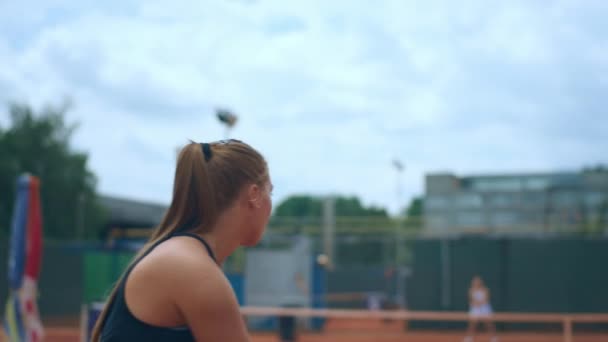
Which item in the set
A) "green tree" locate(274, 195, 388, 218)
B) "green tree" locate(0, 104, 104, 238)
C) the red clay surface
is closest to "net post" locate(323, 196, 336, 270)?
the red clay surface

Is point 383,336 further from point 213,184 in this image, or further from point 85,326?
point 213,184

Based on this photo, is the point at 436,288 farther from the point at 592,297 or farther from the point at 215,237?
the point at 215,237

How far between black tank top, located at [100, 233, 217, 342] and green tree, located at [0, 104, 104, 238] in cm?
3284

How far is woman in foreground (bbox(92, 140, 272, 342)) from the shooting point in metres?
1.67

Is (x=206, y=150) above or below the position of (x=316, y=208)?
below

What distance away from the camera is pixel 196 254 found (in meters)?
1.73

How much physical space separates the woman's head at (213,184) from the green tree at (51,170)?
108ft

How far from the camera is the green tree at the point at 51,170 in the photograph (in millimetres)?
34531

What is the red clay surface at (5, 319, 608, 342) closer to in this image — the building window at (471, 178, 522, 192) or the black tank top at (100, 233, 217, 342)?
the black tank top at (100, 233, 217, 342)

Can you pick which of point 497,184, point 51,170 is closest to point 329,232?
point 51,170

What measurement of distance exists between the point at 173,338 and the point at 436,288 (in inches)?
882

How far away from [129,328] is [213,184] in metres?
0.36

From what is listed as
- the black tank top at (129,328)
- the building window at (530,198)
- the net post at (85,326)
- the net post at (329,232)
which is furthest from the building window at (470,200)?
the black tank top at (129,328)

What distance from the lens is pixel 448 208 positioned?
88.6 metres
